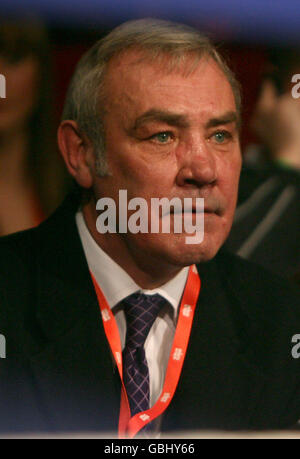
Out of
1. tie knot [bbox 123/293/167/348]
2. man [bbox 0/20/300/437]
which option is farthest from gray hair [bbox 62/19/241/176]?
tie knot [bbox 123/293/167/348]

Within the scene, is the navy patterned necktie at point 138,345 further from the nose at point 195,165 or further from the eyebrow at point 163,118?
the eyebrow at point 163,118

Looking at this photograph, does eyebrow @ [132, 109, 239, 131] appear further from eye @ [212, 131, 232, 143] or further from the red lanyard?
the red lanyard

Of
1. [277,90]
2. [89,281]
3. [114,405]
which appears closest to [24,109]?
[89,281]

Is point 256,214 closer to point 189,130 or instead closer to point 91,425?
point 189,130

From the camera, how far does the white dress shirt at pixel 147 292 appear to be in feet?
5.64

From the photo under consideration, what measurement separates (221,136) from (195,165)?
12cm

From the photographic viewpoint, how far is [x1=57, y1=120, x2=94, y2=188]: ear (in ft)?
5.52

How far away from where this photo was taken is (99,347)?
1669 mm

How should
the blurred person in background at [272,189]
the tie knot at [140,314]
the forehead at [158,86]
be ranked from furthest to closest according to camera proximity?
the blurred person in background at [272,189] < the tie knot at [140,314] < the forehead at [158,86]

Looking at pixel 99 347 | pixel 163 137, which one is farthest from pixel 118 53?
pixel 99 347

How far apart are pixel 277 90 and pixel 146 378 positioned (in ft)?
2.93

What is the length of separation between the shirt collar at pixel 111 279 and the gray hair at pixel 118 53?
0.20 meters

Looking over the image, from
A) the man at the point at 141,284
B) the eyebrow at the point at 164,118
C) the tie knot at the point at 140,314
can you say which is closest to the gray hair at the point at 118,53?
the man at the point at 141,284

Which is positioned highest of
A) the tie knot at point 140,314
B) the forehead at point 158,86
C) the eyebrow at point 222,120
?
the forehead at point 158,86
